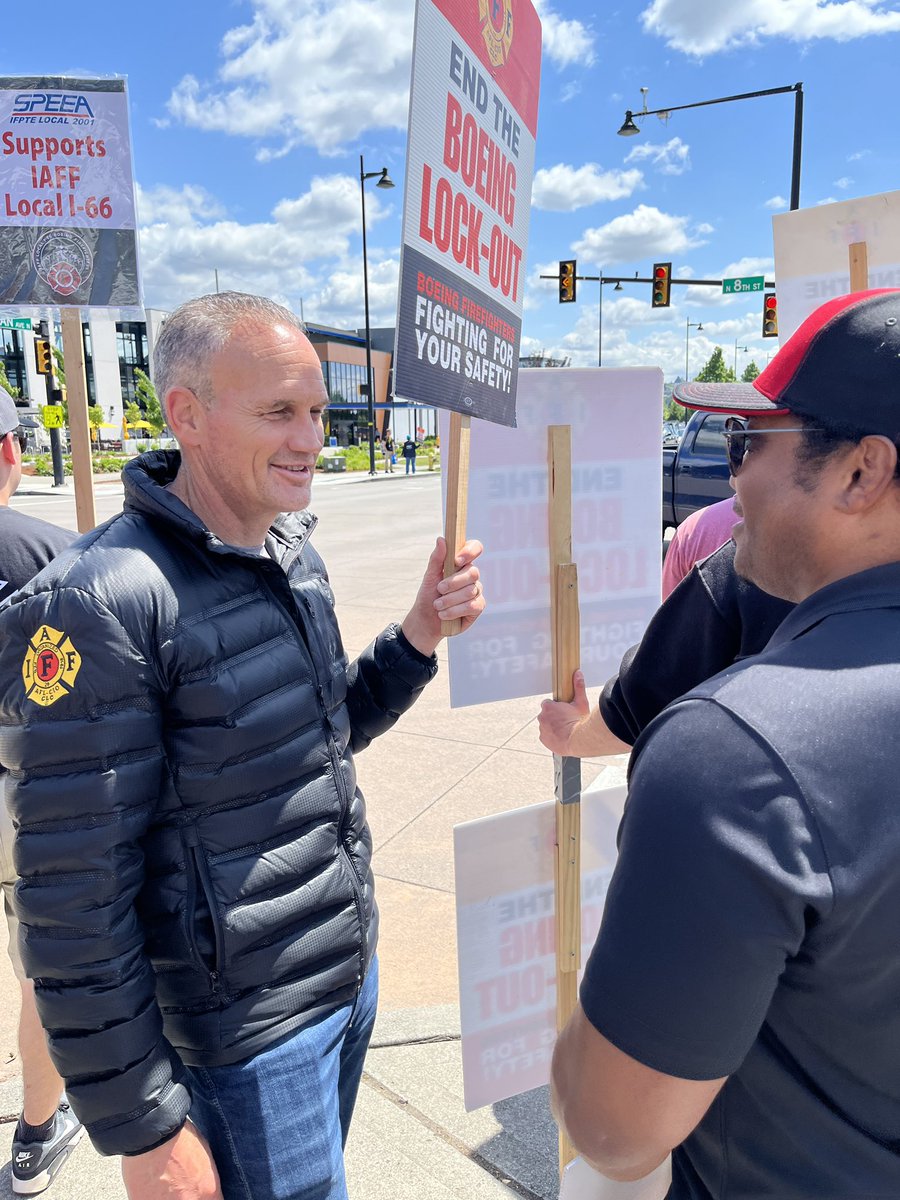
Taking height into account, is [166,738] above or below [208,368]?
below

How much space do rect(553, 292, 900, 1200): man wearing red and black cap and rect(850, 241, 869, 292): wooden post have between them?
6.02 feet

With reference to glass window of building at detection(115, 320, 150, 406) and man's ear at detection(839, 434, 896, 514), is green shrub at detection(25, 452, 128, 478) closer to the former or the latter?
glass window of building at detection(115, 320, 150, 406)

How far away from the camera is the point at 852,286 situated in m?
2.66

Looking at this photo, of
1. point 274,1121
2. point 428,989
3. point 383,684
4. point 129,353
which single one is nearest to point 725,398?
point 383,684

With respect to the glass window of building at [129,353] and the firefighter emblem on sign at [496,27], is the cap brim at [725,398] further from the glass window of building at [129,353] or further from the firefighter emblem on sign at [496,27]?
the glass window of building at [129,353]

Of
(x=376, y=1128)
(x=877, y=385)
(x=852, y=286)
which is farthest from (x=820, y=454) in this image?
(x=376, y=1128)

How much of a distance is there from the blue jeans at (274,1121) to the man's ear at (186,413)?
3.61 feet

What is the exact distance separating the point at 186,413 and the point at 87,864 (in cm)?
79

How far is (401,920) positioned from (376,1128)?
3.39 ft

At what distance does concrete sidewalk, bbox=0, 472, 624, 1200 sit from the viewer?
2203 millimetres

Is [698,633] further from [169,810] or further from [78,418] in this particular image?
[78,418]

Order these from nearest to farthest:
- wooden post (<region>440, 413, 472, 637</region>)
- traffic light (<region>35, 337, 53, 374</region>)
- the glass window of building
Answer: wooden post (<region>440, 413, 472, 637</region>) → traffic light (<region>35, 337, 53, 374</region>) → the glass window of building

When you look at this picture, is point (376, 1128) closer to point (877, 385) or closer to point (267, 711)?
point (267, 711)

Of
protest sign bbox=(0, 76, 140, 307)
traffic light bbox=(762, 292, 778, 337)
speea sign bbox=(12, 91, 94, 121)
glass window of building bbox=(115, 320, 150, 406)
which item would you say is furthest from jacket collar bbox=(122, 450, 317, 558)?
glass window of building bbox=(115, 320, 150, 406)
